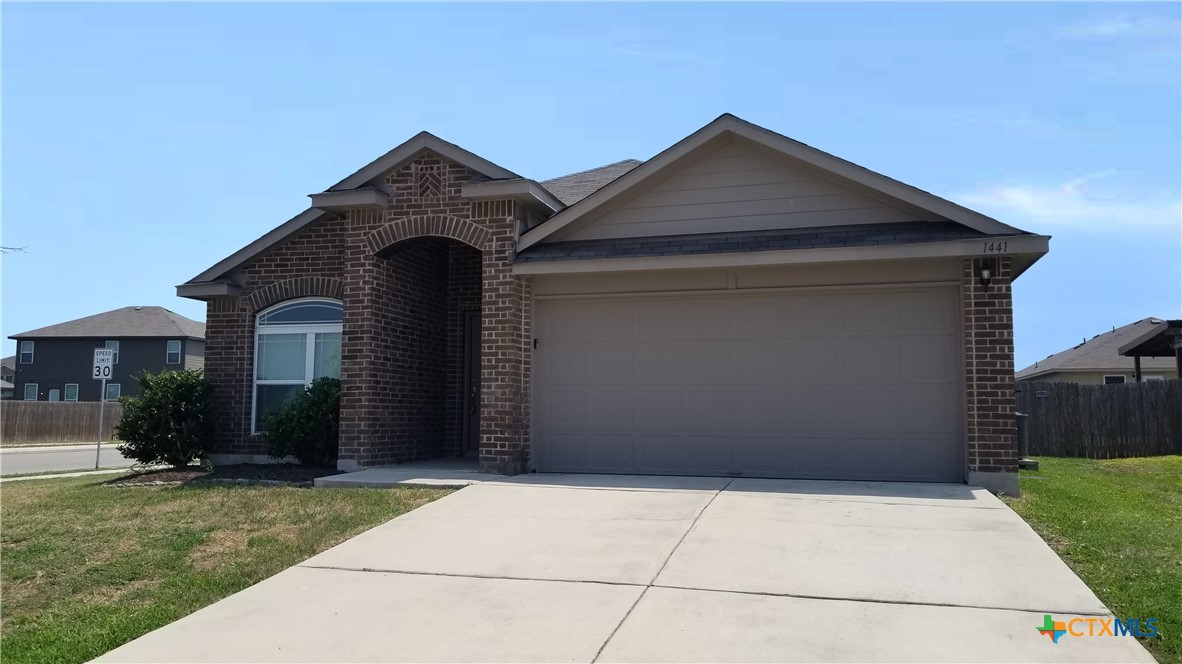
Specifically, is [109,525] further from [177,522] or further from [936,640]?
[936,640]

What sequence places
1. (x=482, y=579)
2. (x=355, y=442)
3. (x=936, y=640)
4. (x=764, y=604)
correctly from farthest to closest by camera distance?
(x=355, y=442), (x=482, y=579), (x=764, y=604), (x=936, y=640)

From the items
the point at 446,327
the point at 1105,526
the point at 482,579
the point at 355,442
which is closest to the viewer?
the point at 482,579

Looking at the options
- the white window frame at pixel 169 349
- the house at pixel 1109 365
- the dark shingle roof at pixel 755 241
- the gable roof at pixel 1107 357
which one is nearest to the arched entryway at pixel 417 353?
the dark shingle roof at pixel 755 241

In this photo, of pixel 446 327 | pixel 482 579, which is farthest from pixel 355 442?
pixel 482 579

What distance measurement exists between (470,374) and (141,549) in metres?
6.95

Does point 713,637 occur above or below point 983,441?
below

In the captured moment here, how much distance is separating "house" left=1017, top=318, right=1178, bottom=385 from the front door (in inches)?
862

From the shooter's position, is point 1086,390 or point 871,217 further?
point 1086,390

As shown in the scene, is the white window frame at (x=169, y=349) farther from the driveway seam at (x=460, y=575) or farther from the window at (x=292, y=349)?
the driveway seam at (x=460, y=575)

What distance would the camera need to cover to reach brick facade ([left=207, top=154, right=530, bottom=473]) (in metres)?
11.0

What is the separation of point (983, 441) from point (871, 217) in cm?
292

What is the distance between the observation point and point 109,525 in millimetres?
8359

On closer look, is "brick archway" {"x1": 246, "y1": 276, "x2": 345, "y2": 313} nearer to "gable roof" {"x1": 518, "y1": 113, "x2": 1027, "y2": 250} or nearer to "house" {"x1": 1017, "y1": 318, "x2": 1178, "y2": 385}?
"gable roof" {"x1": 518, "y1": 113, "x2": 1027, "y2": 250}

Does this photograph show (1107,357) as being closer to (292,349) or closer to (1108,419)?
(1108,419)
